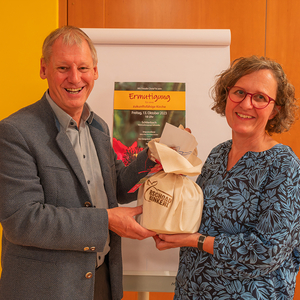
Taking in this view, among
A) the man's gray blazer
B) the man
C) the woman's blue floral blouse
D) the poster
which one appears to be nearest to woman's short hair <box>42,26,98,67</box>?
the man

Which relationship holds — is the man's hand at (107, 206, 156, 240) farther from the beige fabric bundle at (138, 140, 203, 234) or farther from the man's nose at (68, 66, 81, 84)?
the man's nose at (68, 66, 81, 84)

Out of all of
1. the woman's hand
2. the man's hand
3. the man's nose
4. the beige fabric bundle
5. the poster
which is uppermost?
the man's nose

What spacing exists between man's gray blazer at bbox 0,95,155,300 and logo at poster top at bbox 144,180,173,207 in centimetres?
20

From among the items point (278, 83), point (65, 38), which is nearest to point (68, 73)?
point (65, 38)

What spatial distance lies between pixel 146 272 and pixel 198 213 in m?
0.82

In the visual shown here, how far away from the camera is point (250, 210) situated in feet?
3.19

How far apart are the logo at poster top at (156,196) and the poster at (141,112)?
66cm

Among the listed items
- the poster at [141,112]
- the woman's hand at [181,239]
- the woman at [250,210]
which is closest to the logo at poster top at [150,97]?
the poster at [141,112]

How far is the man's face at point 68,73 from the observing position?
1125mm

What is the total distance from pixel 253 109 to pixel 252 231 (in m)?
0.47

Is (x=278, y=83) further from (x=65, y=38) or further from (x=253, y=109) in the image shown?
(x=65, y=38)

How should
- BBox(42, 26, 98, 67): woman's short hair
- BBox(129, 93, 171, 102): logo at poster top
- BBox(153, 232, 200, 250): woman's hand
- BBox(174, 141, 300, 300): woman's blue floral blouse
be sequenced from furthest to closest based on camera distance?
1. BBox(129, 93, 171, 102): logo at poster top
2. BBox(42, 26, 98, 67): woman's short hair
3. BBox(153, 232, 200, 250): woman's hand
4. BBox(174, 141, 300, 300): woman's blue floral blouse

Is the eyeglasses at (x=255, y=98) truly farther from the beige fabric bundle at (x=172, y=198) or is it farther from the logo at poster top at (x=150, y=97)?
the logo at poster top at (x=150, y=97)

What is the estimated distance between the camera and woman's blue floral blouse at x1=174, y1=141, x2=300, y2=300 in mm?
904
